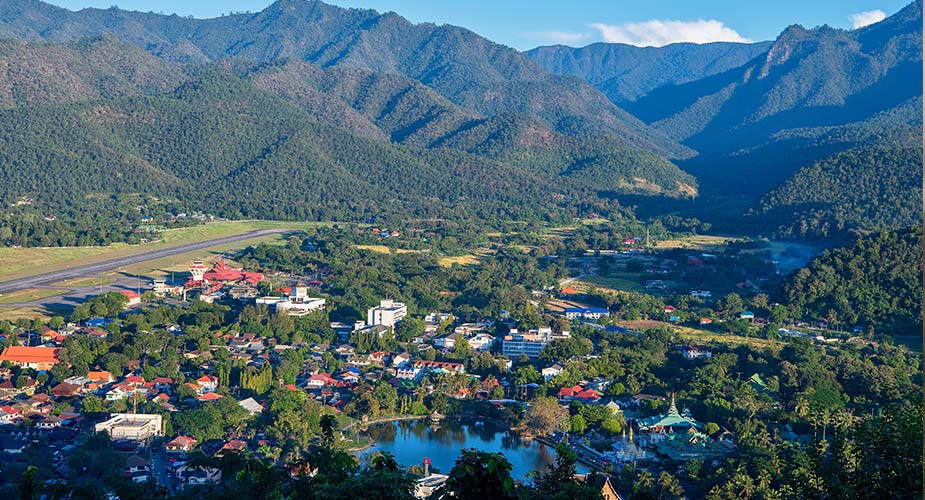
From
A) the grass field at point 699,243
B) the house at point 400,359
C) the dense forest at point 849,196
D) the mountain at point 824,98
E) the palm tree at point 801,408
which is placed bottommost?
the grass field at point 699,243

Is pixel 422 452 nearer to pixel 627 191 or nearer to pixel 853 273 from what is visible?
pixel 853 273

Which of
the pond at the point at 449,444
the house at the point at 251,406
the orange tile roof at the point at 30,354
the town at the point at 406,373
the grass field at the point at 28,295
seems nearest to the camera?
the town at the point at 406,373

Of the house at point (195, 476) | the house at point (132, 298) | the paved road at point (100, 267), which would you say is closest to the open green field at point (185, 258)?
Answer: the paved road at point (100, 267)

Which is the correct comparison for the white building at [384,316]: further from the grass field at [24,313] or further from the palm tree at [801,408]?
the palm tree at [801,408]

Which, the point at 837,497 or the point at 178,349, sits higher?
the point at 837,497

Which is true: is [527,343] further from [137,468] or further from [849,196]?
[849,196]

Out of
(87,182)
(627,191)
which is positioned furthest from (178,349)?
(627,191)
